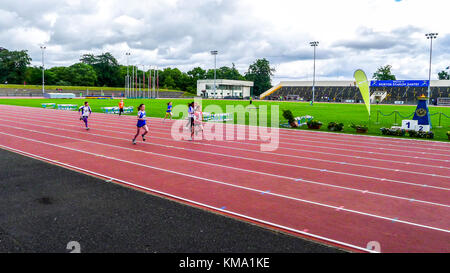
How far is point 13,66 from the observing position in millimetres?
97062

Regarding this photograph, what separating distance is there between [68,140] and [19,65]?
100616 mm

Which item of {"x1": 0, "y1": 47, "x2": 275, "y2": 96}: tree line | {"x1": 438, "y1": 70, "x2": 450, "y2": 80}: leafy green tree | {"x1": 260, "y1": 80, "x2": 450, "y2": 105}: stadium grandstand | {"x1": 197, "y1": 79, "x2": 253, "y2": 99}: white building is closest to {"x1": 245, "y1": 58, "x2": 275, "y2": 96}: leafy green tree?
{"x1": 0, "y1": 47, "x2": 275, "y2": 96}: tree line

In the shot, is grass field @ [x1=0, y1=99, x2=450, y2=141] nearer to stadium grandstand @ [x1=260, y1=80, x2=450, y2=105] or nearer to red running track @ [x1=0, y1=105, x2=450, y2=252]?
red running track @ [x1=0, y1=105, x2=450, y2=252]

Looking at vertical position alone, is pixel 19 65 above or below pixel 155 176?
above

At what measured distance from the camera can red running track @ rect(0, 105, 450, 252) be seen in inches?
231

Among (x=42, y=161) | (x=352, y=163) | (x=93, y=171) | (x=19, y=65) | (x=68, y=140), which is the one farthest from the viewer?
(x=19, y=65)

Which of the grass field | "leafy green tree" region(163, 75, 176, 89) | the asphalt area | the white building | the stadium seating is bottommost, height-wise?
the asphalt area

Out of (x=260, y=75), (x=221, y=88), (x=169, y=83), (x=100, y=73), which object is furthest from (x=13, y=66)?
Result: (x=260, y=75)

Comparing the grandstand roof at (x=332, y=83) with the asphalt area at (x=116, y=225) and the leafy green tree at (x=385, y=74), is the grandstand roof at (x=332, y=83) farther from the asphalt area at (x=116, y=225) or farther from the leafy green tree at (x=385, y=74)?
the asphalt area at (x=116, y=225)

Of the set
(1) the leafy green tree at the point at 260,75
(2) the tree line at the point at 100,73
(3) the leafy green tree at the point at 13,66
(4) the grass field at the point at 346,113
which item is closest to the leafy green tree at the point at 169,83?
(2) the tree line at the point at 100,73

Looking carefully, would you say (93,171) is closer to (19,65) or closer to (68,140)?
(68,140)

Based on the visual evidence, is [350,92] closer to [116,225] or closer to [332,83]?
[332,83]
